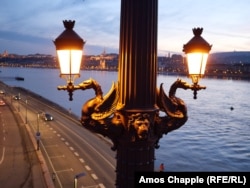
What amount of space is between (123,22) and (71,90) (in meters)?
0.93

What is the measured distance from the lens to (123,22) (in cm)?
345

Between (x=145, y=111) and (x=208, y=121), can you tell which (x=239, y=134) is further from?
(x=145, y=111)

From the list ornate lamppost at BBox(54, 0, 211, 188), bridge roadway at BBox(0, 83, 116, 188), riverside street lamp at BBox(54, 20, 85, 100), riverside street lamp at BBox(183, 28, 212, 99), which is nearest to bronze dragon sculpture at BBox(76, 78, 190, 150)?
ornate lamppost at BBox(54, 0, 211, 188)

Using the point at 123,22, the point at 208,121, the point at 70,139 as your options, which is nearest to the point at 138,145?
the point at 123,22

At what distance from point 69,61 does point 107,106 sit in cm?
63

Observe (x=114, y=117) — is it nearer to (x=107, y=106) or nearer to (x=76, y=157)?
(x=107, y=106)

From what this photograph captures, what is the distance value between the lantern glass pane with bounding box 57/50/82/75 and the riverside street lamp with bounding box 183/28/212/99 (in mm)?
1338

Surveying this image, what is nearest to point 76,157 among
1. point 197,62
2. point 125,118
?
point 197,62

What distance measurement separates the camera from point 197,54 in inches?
155

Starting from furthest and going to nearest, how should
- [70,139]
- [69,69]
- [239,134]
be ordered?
[239,134] < [70,139] < [69,69]

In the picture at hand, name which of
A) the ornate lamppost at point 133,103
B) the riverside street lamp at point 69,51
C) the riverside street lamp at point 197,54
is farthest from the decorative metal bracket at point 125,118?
the riverside street lamp at point 197,54

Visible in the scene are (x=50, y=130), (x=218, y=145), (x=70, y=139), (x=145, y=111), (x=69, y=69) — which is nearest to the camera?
(x=145, y=111)

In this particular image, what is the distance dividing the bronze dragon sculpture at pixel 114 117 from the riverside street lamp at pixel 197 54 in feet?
1.83

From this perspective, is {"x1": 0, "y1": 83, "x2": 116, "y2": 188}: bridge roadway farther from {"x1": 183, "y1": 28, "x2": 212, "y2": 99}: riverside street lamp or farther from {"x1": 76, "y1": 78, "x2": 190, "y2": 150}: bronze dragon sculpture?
{"x1": 76, "y1": 78, "x2": 190, "y2": 150}: bronze dragon sculpture
